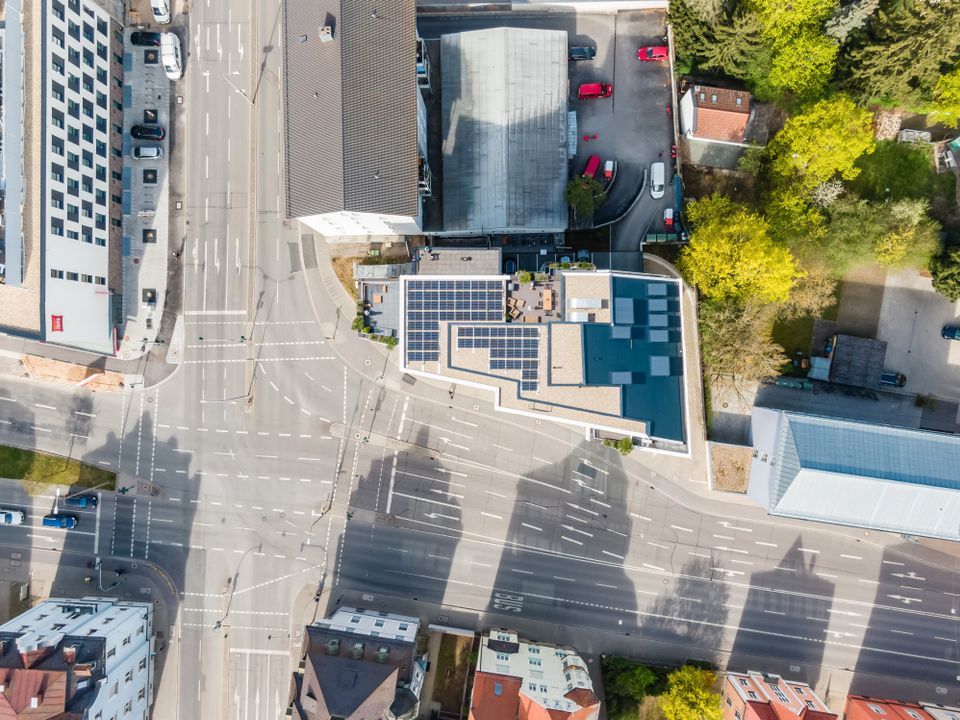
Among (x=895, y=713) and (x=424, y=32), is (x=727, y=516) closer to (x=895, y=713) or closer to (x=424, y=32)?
(x=895, y=713)

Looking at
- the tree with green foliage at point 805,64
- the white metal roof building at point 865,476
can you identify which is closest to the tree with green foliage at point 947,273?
the white metal roof building at point 865,476

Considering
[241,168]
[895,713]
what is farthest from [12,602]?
[895,713]

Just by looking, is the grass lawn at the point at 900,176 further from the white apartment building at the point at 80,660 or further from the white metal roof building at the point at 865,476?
the white apartment building at the point at 80,660

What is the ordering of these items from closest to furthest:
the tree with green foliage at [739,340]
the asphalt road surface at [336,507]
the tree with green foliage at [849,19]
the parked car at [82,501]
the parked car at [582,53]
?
1. the tree with green foliage at [849,19]
2. the tree with green foliage at [739,340]
3. the parked car at [582,53]
4. the asphalt road surface at [336,507]
5. the parked car at [82,501]

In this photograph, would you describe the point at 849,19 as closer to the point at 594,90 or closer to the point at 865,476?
the point at 594,90

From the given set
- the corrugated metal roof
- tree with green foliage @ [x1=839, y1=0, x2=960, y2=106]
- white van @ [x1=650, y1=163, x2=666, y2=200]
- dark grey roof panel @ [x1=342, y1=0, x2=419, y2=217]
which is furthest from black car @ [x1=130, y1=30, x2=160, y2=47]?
tree with green foliage @ [x1=839, y1=0, x2=960, y2=106]

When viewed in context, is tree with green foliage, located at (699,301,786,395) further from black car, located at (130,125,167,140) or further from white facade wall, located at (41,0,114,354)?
white facade wall, located at (41,0,114,354)
